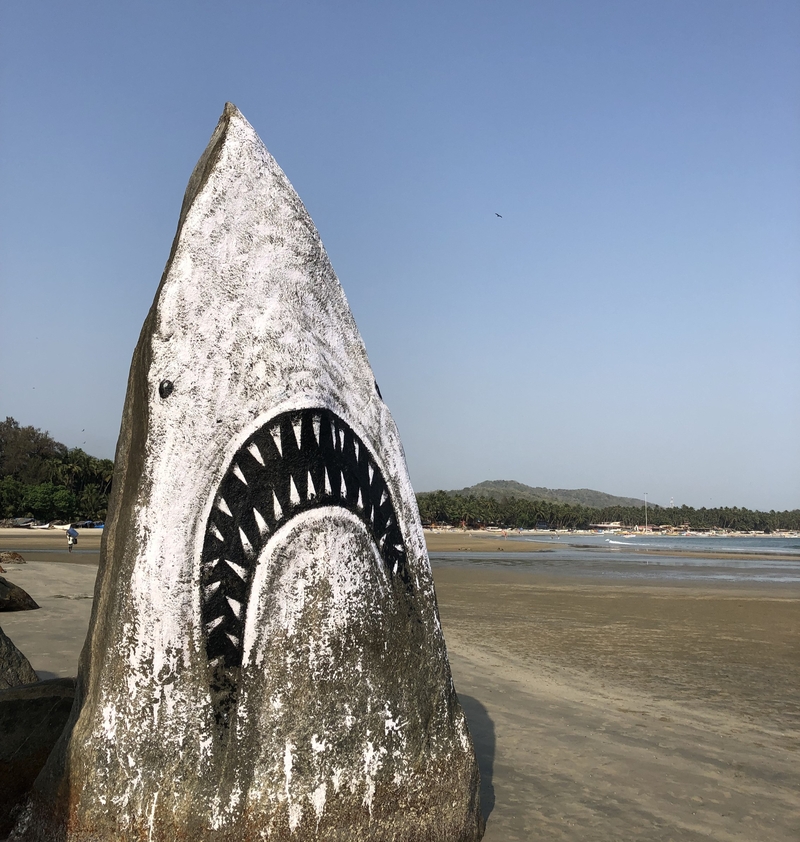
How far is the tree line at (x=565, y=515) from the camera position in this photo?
99.4 m

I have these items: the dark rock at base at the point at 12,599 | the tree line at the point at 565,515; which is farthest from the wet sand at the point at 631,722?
the tree line at the point at 565,515

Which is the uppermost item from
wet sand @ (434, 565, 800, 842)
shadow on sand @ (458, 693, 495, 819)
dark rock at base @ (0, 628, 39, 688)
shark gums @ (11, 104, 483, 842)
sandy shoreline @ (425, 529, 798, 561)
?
shark gums @ (11, 104, 483, 842)

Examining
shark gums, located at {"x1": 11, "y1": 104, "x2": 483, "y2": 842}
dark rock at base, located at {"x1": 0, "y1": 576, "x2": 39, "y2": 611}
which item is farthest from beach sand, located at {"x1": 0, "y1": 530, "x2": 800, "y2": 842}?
shark gums, located at {"x1": 11, "y1": 104, "x2": 483, "y2": 842}

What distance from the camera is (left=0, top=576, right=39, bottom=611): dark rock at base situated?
1026cm

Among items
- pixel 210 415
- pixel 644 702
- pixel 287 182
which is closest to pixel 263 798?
pixel 210 415

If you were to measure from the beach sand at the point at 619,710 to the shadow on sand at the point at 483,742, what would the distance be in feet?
0.06

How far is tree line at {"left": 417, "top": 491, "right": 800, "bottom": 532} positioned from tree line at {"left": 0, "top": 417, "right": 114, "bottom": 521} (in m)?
35.9

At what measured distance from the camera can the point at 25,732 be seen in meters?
3.45

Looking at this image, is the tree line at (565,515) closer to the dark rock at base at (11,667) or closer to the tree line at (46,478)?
the tree line at (46,478)

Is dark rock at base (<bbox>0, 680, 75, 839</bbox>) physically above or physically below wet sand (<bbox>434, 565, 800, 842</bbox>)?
above

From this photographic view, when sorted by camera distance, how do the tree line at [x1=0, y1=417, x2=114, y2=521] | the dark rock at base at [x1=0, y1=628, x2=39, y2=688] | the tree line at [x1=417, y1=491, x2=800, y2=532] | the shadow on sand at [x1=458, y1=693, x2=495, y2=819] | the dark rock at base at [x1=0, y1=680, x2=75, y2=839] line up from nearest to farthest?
the dark rock at base at [x1=0, y1=680, x2=75, y2=839], the shadow on sand at [x1=458, y1=693, x2=495, y2=819], the dark rock at base at [x1=0, y1=628, x2=39, y2=688], the tree line at [x1=0, y1=417, x2=114, y2=521], the tree line at [x1=417, y1=491, x2=800, y2=532]

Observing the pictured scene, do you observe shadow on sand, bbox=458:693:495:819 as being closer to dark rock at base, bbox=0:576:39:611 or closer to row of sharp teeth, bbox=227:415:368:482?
row of sharp teeth, bbox=227:415:368:482

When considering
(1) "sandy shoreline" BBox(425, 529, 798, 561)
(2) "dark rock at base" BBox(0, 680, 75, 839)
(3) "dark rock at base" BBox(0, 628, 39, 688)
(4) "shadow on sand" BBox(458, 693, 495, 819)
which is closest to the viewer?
(2) "dark rock at base" BBox(0, 680, 75, 839)

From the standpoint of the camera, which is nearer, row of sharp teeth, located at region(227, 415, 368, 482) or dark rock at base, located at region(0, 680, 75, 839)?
row of sharp teeth, located at region(227, 415, 368, 482)
